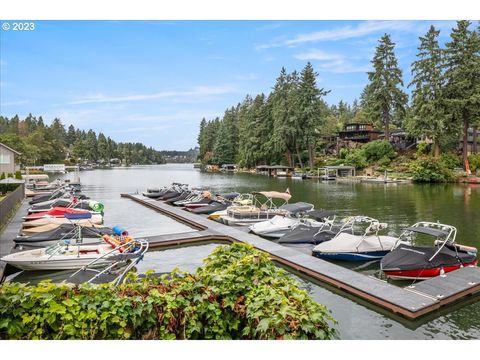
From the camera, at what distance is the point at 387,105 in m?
74.4

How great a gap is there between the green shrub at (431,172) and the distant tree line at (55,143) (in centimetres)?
5199

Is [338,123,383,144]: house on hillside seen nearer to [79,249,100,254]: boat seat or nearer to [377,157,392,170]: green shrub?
[377,157,392,170]: green shrub

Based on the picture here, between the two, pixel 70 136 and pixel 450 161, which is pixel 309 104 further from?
pixel 70 136

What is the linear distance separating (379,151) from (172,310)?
238 feet

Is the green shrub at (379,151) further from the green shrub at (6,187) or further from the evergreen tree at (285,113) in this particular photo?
the green shrub at (6,187)

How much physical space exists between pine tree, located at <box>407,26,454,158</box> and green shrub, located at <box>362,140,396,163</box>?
33.9 feet

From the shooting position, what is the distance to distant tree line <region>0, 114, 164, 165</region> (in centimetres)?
6934

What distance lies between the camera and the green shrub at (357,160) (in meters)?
73.6

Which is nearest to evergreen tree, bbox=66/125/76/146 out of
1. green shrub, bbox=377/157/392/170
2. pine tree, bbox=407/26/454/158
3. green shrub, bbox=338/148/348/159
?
green shrub, bbox=338/148/348/159

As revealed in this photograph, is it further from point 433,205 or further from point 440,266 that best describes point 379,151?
point 440,266

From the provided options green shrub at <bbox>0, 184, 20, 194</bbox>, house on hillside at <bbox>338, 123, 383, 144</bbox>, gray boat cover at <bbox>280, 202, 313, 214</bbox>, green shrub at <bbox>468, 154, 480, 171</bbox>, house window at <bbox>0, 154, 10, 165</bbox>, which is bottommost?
gray boat cover at <bbox>280, 202, 313, 214</bbox>

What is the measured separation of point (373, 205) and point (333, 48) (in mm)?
25999
